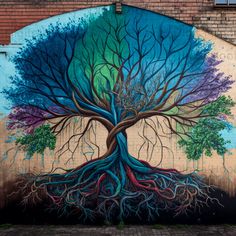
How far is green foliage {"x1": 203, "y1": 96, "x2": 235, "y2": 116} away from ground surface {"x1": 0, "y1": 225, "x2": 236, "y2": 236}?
2.35 metres

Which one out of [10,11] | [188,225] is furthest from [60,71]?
[188,225]

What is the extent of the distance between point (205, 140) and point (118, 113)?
188 cm

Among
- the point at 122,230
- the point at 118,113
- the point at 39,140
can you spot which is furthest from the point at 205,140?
the point at 39,140

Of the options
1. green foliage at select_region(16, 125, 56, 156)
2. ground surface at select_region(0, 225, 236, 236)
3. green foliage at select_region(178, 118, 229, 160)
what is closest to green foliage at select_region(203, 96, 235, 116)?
green foliage at select_region(178, 118, 229, 160)

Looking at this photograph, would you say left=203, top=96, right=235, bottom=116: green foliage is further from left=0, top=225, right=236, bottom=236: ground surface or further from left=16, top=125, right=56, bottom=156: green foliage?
left=16, top=125, right=56, bottom=156: green foliage

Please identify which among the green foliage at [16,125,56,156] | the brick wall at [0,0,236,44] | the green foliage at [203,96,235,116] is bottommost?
the green foliage at [16,125,56,156]

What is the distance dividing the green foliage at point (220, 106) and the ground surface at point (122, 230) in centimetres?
235

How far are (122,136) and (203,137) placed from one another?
1.67 m

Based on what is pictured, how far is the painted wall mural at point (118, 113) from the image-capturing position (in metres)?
7.11

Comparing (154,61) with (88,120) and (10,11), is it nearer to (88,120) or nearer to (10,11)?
(88,120)

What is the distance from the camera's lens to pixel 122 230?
6949mm

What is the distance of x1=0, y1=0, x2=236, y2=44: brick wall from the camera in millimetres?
7191

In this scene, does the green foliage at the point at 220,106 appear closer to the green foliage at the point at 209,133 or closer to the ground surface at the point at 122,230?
the green foliage at the point at 209,133

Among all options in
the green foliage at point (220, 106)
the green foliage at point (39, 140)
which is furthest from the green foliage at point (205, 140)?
the green foliage at point (39, 140)
